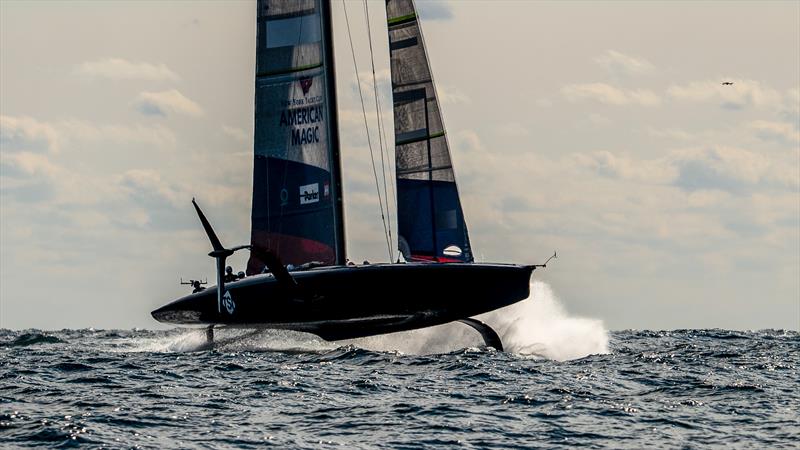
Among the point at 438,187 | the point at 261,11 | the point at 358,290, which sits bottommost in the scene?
the point at 358,290

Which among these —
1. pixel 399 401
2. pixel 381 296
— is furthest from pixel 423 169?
pixel 399 401

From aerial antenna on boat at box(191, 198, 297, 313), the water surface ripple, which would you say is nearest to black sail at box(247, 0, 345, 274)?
aerial antenna on boat at box(191, 198, 297, 313)

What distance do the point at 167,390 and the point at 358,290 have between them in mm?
7630

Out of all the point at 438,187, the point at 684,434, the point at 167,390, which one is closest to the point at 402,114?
the point at 438,187

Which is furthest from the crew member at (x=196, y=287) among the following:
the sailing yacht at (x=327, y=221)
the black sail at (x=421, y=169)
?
the black sail at (x=421, y=169)

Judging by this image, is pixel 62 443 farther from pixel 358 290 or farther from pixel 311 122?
pixel 311 122

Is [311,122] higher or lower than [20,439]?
higher

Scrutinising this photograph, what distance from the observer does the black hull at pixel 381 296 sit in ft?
96.9

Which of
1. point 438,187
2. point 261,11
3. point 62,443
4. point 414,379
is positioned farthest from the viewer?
point 261,11

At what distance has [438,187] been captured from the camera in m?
31.7

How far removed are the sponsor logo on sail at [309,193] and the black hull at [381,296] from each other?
2727 mm

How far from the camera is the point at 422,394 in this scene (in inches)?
866

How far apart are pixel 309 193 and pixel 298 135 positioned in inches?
61.5

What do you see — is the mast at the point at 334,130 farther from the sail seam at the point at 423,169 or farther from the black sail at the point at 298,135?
the sail seam at the point at 423,169
